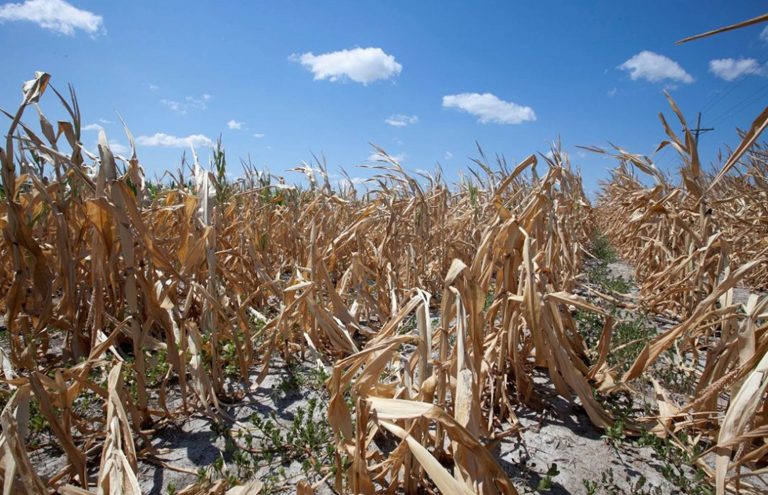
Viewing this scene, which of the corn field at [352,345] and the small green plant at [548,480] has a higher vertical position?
the corn field at [352,345]

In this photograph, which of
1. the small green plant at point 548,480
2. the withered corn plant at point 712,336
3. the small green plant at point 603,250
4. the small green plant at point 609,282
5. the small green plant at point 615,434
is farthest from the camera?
the small green plant at point 603,250

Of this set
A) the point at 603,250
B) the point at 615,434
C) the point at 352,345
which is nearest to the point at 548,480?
the point at 615,434

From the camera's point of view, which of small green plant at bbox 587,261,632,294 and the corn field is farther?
small green plant at bbox 587,261,632,294

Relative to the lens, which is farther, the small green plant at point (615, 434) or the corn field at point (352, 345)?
the small green plant at point (615, 434)

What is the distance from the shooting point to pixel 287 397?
2059mm

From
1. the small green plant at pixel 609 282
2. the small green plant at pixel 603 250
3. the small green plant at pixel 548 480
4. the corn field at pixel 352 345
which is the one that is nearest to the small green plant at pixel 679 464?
the corn field at pixel 352 345

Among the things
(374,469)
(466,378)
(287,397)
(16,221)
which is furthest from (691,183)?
(16,221)

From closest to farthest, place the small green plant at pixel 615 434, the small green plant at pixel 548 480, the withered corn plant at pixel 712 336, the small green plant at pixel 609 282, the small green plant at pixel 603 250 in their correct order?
1. the withered corn plant at pixel 712 336
2. the small green plant at pixel 548 480
3. the small green plant at pixel 615 434
4. the small green plant at pixel 609 282
5. the small green plant at pixel 603 250

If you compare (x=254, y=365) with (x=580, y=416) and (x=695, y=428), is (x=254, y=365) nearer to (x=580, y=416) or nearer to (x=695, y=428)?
(x=580, y=416)

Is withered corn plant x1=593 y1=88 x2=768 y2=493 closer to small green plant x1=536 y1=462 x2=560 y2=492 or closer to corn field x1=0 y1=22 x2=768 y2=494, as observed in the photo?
corn field x1=0 y1=22 x2=768 y2=494

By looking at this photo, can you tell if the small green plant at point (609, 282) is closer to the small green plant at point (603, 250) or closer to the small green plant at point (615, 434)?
the small green plant at point (603, 250)

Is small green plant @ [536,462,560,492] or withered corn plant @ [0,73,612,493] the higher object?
withered corn plant @ [0,73,612,493]

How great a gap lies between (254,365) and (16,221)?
1.30 m

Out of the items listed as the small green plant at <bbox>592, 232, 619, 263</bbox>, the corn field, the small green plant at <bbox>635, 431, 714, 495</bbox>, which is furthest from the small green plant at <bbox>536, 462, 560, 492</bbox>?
the small green plant at <bbox>592, 232, 619, 263</bbox>
